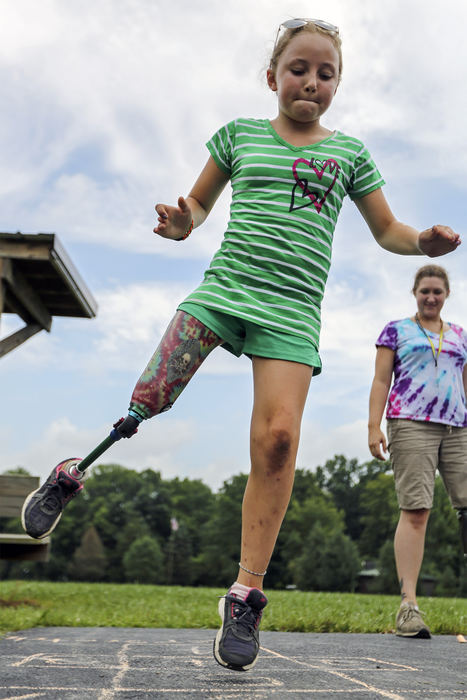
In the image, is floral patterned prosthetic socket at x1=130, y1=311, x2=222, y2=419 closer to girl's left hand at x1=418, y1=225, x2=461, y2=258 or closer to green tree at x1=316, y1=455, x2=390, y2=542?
girl's left hand at x1=418, y1=225, x2=461, y2=258

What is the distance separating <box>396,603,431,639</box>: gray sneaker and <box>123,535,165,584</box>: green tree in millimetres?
54742

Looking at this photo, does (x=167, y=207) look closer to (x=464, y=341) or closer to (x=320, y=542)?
(x=464, y=341)

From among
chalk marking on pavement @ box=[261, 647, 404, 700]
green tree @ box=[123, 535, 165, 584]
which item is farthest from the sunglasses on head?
green tree @ box=[123, 535, 165, 584]

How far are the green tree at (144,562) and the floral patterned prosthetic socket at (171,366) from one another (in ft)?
185

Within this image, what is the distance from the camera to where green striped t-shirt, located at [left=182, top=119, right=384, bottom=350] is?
7.82 feet

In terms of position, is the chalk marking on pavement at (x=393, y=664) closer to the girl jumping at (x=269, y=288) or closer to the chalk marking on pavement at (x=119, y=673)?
the girl jumping at (x=269, y=288)

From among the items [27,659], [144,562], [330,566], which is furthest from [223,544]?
[27,659]

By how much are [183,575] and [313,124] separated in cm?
5900

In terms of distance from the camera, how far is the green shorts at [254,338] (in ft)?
7.68

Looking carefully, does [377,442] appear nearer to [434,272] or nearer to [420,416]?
[420,416]

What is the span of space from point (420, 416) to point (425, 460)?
26cm

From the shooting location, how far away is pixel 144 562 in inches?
2222

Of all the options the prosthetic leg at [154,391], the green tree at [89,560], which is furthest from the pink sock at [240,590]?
the green tree at [89,560]

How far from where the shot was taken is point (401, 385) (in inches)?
173
